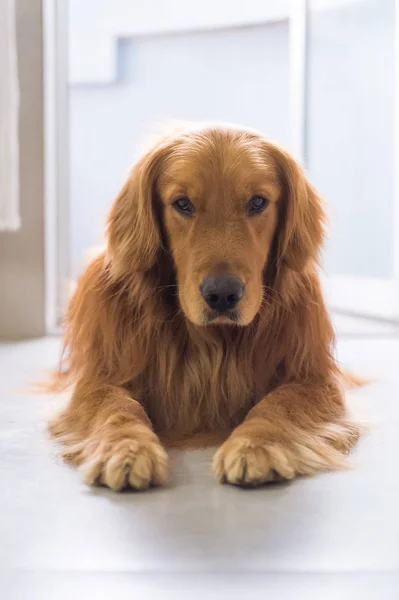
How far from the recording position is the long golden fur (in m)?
1.50

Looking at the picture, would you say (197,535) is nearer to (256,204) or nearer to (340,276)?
(256,204)

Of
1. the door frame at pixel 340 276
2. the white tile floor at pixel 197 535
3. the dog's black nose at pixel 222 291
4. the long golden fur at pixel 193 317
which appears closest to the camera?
the white tile floor at pixel 197 535

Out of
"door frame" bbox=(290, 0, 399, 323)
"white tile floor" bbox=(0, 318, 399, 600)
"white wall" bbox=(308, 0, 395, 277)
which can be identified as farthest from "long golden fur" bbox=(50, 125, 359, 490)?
"white wall" bbox=(308, 0, 395, 277)

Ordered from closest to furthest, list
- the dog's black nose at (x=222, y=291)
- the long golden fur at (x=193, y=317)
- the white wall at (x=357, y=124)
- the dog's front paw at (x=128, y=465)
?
the dog's front paw at (x=128, y=465) → the dog's black nose at (x=222, y=291) → the long golden fur at (x=193, y=317) → the white wall at (x=357, y=124)

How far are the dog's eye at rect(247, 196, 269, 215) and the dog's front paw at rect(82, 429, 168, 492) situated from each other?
0.51m

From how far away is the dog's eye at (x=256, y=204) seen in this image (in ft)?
5.00

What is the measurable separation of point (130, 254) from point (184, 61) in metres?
3.79

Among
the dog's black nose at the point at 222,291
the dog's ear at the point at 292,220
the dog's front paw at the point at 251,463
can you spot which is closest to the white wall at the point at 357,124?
the dog's ear at the point at 292,220

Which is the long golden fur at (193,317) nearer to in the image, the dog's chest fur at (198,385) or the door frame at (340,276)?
the dog's chest fur at (198,385)

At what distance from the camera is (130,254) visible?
1588 mm

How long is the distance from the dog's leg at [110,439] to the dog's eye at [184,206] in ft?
1.24

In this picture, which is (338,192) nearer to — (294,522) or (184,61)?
(184,61)

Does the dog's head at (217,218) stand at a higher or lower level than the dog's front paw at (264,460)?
higher

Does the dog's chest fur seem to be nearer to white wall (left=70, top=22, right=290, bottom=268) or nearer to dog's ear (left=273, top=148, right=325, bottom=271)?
dog's ear (left=273, top=148, right=325, bottom=271)
